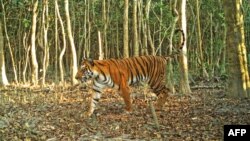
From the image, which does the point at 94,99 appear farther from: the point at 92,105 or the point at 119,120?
the point at 119,120

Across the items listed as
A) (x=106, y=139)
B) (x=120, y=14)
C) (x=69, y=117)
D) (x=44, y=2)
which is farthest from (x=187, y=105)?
(x=120, y=14)

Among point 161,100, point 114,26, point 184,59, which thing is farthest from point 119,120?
point 114,26

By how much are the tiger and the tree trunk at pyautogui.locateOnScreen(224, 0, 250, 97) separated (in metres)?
1.65

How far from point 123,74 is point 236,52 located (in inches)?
110

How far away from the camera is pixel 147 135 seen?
8.18 metres

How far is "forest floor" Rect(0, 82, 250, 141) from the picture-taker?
26.6ft

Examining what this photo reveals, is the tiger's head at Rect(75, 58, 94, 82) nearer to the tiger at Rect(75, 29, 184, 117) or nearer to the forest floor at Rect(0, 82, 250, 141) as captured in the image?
the tiger at Rect(75, 29, 184, 117)

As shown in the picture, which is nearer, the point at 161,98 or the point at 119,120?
the point at 119,120

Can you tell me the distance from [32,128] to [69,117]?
Result: 1554mm

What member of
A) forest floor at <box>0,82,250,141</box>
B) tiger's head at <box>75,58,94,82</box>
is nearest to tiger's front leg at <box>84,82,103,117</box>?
forest floor at <box>0,82,250,141</box>

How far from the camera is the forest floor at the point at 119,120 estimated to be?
809cm

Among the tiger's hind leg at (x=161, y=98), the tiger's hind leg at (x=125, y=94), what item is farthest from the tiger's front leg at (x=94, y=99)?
the tiger's hind leg at (x=161, y=98)

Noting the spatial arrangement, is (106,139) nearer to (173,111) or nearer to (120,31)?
(173,111)

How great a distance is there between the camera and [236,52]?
1116cm
